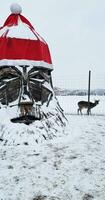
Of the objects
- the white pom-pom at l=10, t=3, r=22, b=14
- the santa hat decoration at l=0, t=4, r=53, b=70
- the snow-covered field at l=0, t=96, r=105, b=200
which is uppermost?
the white pom-pom at l=10, t=3, r=22, b=14

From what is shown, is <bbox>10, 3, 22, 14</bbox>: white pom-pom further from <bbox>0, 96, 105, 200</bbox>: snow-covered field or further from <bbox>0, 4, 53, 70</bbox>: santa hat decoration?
<bbox>0, 96, 105, 200</bbox>: snow-covered field

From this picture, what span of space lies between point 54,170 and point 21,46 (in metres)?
5.79

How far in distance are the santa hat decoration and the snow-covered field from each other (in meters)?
3.47

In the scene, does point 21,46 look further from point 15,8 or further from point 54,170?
point 54,170

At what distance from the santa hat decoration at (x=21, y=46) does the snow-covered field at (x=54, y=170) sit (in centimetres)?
347

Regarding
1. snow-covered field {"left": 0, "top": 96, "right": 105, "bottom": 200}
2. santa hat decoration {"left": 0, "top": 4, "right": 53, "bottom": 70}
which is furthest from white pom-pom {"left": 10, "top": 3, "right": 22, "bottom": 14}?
Result: snow-covered field {"left": 0, "top": 96, "right": 105, "bottom": 200}

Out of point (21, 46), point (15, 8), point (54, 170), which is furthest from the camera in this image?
point (15, 8)

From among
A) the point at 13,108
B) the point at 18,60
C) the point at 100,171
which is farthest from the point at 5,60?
the point at 100,171

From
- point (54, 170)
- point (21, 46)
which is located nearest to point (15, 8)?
point (21, 46)

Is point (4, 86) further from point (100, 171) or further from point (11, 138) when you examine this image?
point (100, 171)

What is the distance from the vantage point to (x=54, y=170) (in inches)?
219

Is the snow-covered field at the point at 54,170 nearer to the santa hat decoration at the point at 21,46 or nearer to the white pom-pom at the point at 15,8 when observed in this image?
the santa hat decoration at the point at 21,46

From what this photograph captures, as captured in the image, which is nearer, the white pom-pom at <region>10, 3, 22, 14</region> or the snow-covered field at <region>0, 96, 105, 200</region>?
the snow-covered field at <region>0, 96, 105, 200</region>

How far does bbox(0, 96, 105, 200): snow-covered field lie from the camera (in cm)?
436
